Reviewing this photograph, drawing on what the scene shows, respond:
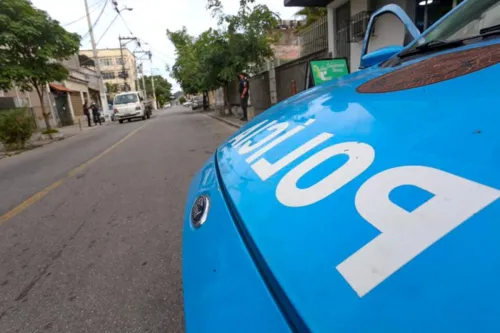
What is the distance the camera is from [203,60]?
558 inches

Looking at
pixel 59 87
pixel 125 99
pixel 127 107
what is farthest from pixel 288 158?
pixel 59 87

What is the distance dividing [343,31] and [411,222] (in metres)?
9.65

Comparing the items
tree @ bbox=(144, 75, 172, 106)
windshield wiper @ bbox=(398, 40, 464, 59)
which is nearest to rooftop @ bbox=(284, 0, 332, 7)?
windshield wiper @ bbox=(398, 40, 464, 59)

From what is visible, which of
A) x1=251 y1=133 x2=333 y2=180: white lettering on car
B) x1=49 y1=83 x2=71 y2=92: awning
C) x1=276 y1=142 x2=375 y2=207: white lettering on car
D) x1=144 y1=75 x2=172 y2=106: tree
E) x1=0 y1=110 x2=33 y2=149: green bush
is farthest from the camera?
x1=144 y1=75 x2=172 y2=106: tree

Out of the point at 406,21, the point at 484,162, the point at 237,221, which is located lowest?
the point at 237,221

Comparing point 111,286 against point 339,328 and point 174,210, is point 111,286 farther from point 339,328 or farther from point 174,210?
point 339,328

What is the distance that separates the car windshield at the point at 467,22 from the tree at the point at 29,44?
12201 millimetres

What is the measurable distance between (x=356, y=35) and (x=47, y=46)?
10.7m

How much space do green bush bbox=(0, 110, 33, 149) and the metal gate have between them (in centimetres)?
1007

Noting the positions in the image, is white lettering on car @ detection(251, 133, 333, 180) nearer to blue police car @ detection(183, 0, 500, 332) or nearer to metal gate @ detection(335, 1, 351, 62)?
blue police car @ detection(183, 0, 500, 332)

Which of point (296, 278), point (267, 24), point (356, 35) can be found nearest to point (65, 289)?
point (296, 278)

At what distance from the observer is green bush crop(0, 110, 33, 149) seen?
881cm

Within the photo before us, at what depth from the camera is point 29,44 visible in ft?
34.6

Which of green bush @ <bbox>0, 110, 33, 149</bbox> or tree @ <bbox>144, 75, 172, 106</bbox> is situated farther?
tree @ <bbox>144, 75, 172, 106</bbox>
